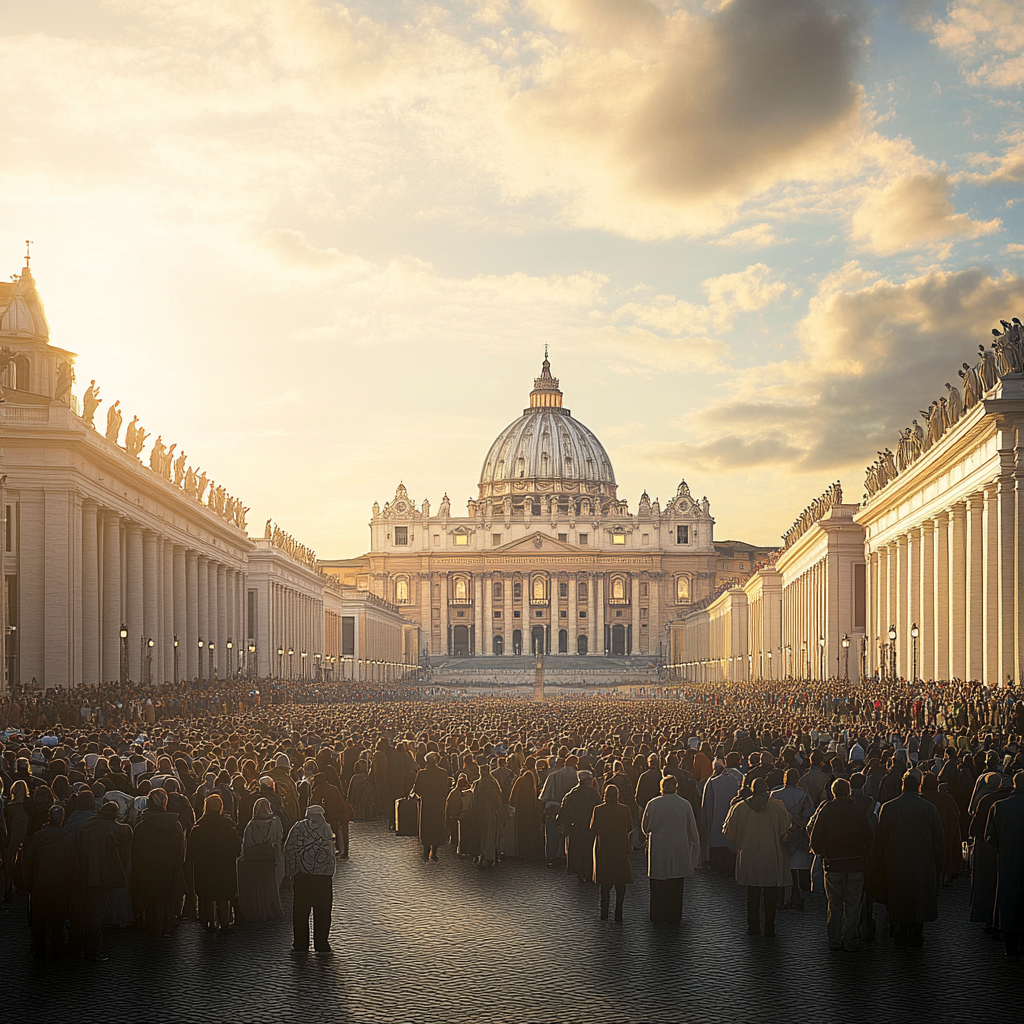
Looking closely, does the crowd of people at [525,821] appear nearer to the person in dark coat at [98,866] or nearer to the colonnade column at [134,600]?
the person in dark coat at [98,866]

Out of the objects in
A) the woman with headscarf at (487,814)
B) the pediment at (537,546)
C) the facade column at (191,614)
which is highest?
the pediment at (537,546)

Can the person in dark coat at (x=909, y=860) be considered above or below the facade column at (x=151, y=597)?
below

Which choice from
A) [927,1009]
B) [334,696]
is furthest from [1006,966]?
[334,696]

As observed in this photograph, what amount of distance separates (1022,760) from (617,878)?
7.94m

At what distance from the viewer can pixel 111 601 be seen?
56344mm

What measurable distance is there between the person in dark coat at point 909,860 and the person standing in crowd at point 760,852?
3.64 feet

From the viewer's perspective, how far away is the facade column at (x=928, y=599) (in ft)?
173

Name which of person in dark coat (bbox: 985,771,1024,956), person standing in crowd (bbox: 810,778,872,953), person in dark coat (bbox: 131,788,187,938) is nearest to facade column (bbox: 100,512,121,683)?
person in dark coat (bbox: 131,788,187,938)

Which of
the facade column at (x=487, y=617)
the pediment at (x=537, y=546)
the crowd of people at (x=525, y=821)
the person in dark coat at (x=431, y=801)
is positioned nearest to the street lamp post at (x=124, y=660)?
the crowd of people at (x=525, y=821)

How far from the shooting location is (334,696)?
257 feet

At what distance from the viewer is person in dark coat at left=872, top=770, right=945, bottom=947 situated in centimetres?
1428

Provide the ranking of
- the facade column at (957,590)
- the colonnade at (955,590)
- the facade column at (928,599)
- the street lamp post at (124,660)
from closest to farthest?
the colonnade at (955,590)
the facade column at (957,590)
the facade column at (928,599)
the street lamp post at (124,660)

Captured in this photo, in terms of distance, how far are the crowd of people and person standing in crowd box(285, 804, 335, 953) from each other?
21mm

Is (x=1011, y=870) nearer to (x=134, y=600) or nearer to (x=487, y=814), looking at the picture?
(x=487, y=814)
